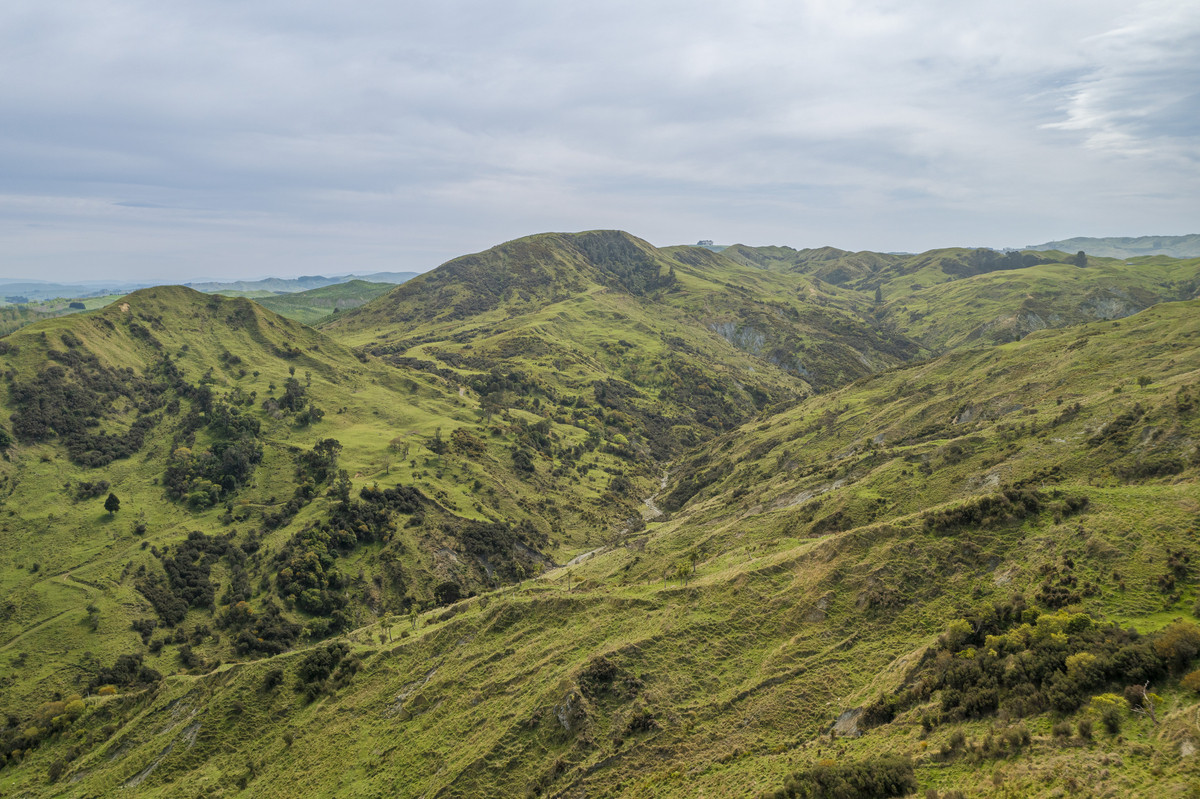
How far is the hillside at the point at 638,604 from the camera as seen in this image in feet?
112

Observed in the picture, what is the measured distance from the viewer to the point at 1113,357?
8556 centimetres

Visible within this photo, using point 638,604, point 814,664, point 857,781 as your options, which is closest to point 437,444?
point 638,604

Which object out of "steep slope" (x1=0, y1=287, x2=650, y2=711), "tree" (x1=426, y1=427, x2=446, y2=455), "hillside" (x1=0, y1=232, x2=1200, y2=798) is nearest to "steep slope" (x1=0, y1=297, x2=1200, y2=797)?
"hillside" (x1=0, y1=232, x2=1200, y2=798)

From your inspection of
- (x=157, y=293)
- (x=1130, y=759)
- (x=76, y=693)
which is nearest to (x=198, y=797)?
(x=76, y=693)

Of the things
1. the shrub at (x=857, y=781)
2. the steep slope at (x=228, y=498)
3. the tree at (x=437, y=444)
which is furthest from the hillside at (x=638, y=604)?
the tree at (x=437, y=444)

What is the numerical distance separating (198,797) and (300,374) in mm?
146021

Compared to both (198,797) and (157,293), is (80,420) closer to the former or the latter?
(157,293)

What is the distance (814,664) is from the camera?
43719 mm

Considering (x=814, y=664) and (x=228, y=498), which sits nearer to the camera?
(x=814, y=664)

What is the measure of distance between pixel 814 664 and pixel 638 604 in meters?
18.9

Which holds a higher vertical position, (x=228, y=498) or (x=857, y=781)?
(x=857, y=781)

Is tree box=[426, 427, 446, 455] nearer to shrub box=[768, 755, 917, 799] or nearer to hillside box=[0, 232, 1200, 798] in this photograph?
hillside box=[0, 232, 1200, 798]

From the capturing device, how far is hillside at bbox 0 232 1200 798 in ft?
112

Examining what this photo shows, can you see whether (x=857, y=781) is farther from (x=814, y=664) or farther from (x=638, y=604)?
(x=638, y=604)
